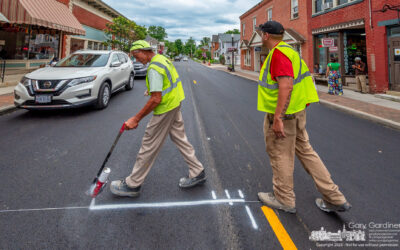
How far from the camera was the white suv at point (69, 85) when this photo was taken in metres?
5.80

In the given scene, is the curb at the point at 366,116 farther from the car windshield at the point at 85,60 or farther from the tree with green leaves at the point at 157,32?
the tree with green leaves at the point at 157,32

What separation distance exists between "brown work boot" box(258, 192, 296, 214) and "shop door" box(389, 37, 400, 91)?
11.2 metres

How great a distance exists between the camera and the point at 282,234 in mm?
2172

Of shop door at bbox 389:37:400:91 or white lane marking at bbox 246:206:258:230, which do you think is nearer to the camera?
white lane marking at bbox 246:206:258:230

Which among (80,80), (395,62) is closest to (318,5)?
(395,62)

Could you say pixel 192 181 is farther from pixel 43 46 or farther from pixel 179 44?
pixel 179 44

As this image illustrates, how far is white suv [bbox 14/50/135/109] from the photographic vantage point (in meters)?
5.80

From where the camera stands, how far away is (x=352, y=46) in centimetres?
1437

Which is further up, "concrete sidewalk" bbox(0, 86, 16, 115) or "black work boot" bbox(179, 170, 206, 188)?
"concrete sidewalk" bbox(0, 86, 16, 115)

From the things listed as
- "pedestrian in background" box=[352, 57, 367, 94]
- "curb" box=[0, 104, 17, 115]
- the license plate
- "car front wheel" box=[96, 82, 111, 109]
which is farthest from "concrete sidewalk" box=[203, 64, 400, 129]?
"curb" box=[0, 104, 17, 115]

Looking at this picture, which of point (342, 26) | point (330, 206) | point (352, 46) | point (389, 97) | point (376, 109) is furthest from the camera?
point (352, 46)

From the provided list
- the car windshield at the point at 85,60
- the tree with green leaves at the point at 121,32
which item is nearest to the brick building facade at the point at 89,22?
the tree with green leaves at the point at 121,32

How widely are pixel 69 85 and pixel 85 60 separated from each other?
6.74ft

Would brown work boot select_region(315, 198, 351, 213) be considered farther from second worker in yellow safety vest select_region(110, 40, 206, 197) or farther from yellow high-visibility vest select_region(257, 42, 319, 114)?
second worker in yellow safety vest select_region(110, 40, 206, 197)
